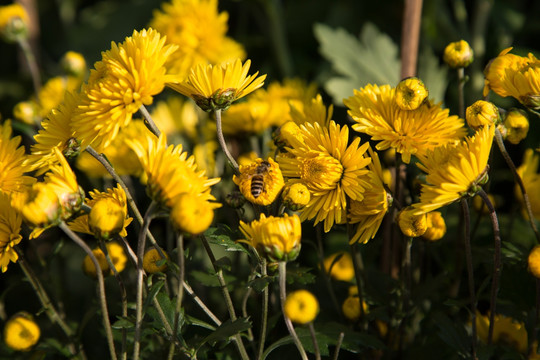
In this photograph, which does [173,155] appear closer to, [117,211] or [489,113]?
[117,211]

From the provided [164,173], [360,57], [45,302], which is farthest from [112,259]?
[360,57]

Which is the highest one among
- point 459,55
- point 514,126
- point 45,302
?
point 459,55

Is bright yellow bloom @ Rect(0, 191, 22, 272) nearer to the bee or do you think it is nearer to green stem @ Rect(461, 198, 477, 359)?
the bee

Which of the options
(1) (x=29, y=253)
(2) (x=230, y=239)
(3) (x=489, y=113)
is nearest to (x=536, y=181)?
(3) (x=489, y=113)

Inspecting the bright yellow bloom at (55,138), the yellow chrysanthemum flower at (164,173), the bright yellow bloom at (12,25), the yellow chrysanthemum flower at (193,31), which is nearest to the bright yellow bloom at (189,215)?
the yellow chrysanthemum flower at (164,173)

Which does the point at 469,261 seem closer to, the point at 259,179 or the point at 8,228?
the point at 259,179

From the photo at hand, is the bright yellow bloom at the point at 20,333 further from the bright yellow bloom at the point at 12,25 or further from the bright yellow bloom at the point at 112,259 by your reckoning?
Result: the bright yellow bloom at the point at 12,25
